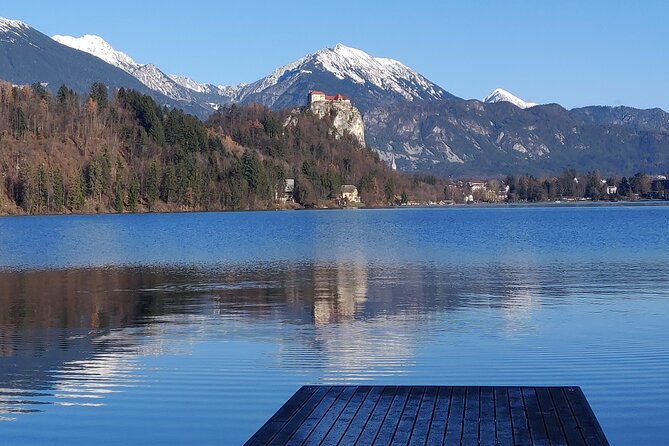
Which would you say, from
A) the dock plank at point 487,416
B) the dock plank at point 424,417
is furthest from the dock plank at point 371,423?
the dock plank at point 487,416

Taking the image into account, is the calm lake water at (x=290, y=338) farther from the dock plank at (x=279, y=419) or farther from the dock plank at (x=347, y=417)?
the dock plank at (x=347, y=417)

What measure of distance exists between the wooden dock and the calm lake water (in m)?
1.15

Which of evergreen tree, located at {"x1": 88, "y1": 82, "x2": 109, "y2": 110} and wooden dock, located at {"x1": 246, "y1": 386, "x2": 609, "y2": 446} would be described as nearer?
wooden dock, located at {"x1": 246, "y1": 386, "x2": 609, "y2": 446}

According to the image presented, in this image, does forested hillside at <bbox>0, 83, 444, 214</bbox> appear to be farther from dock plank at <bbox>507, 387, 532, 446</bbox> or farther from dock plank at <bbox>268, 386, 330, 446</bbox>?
dock plank at <bbox>507, 387, 532, 446</bbox>

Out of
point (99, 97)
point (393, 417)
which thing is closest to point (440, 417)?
point (393, 417)

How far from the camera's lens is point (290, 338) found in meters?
21.7

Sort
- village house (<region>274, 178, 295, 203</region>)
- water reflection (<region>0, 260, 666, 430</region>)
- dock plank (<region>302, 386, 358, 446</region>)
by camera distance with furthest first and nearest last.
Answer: village house (<region>274, 178, 295, 203</region>), water reflection (<region>0, 260, 666, 430</region>), dock plank (<region>302, 386, 358, 446</region>)

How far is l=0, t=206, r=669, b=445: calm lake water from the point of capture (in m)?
14.7

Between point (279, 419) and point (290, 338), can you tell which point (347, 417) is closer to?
point (279, 419)

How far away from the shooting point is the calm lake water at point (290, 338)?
14656 millimetres

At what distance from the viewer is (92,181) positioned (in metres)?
154

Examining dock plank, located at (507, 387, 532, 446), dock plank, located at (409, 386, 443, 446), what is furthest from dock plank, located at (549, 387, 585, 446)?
dock plank, located at (409, 386, 443, 446)

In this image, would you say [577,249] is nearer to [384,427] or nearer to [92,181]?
[384,427]

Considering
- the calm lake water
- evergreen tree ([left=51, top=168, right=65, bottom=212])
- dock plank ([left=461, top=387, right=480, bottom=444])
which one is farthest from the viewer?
evergreen tree ([left=51, top=168, right=65, bottom=212])
